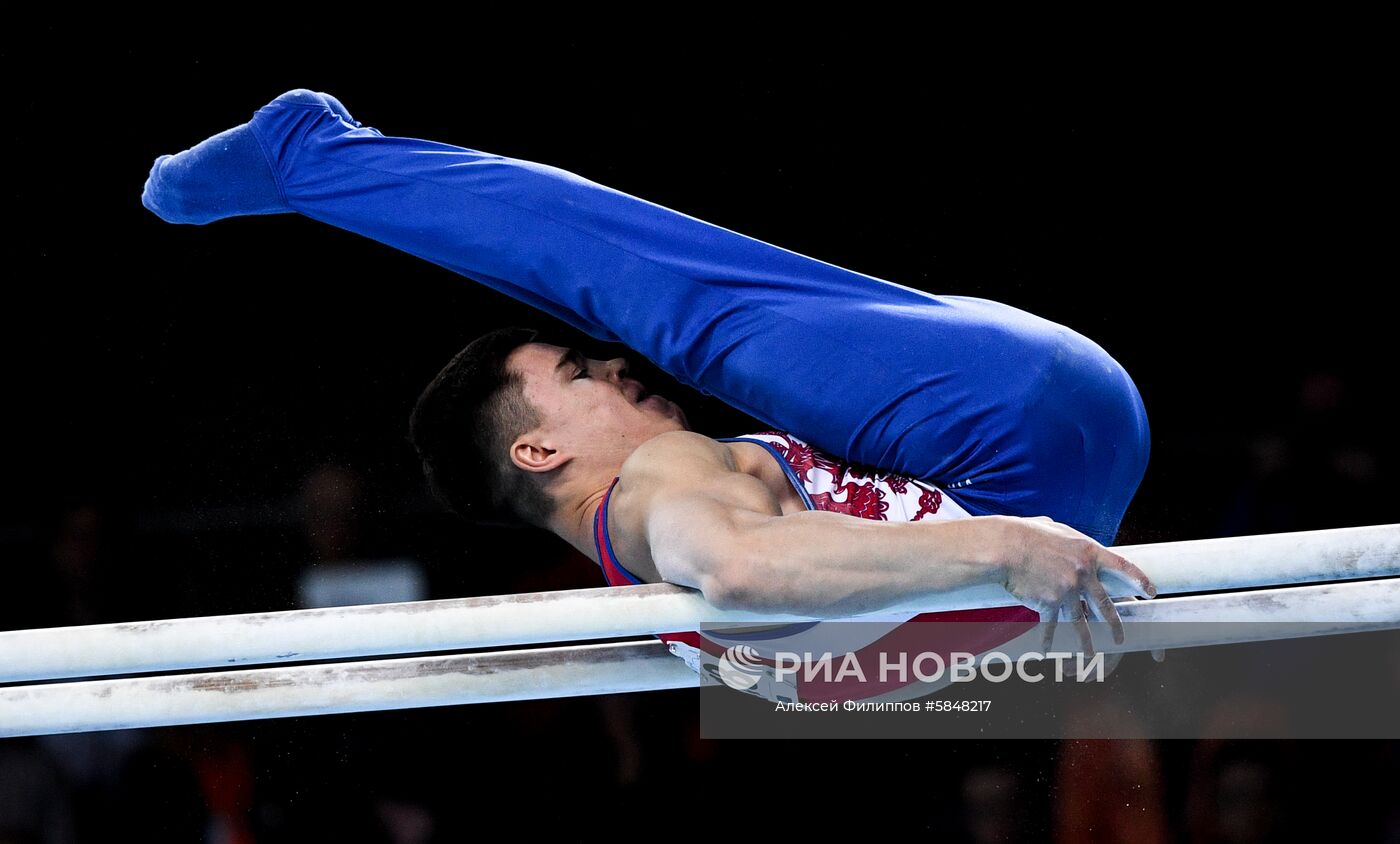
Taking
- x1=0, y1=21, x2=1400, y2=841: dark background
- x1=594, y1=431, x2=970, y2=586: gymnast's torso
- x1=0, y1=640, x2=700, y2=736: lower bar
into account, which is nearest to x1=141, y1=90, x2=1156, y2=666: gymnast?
x1=594, y1=431, x2=970, y2=586: gymnast's torso

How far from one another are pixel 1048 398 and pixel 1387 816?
6.12ft

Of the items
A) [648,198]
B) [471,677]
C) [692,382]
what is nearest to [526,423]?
[692,382]

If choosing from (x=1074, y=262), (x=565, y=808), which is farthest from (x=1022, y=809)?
(x=1074, y=262)

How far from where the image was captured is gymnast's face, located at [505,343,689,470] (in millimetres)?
1539

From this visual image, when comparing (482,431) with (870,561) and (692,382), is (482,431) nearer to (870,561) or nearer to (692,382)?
(692,382)

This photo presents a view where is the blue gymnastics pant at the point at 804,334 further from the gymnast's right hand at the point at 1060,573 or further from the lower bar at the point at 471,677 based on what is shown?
the gymnast's right hand at the point at 1060,573

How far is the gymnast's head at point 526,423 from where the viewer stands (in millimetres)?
1541

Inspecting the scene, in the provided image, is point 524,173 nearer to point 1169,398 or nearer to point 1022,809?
point 1022,809

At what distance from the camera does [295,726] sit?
290cm

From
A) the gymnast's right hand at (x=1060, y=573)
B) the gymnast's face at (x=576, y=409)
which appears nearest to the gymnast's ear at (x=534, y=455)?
the gymnast's face at (x=576, y=409)

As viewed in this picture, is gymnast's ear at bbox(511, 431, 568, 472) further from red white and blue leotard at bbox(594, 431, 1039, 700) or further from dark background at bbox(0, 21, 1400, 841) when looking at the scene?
dark background at bbox(0, 21, 1400, 841)

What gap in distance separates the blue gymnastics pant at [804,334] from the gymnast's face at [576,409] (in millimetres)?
63

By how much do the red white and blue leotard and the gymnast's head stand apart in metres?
0.13

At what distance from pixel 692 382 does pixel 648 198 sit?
1.71 meters
